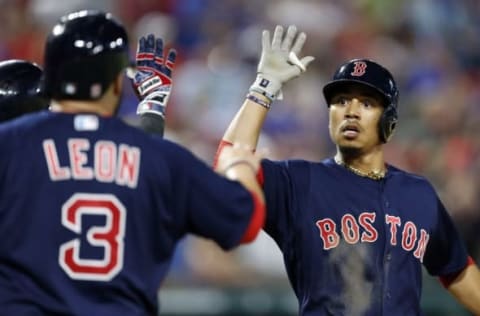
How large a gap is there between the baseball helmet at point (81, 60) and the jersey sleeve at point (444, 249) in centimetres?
193

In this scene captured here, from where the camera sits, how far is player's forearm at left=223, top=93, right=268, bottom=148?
446cm

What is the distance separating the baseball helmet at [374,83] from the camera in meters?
5.02

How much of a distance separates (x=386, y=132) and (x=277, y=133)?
174 inches

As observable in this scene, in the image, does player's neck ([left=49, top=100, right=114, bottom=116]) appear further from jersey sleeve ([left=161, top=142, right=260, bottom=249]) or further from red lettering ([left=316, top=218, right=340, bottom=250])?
red lettering ([left=316, top=218, right=340, bottom=250])

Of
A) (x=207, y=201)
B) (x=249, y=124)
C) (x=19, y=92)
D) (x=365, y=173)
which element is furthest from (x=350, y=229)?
(x=19, y=92)

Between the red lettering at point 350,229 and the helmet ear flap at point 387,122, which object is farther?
the helmet ear flap at point 387,122

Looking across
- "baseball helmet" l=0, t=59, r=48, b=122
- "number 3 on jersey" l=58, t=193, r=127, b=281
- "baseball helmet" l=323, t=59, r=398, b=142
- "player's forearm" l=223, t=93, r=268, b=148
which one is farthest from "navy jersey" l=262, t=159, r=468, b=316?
"number 3 on jersey" l=58, t=193, r=127, b=281

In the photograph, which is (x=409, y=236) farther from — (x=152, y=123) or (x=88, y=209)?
(x=88, y=209)

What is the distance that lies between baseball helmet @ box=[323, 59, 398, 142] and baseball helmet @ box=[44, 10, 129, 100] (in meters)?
1.50

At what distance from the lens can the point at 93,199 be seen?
357cm

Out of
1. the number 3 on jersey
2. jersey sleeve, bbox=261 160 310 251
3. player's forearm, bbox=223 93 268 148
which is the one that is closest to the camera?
the number 3 on jersey

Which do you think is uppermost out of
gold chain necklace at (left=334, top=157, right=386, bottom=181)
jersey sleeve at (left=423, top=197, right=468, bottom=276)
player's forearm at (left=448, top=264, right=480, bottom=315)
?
gold chain necklace at (left=334, top=157, right=386, bottom=181)

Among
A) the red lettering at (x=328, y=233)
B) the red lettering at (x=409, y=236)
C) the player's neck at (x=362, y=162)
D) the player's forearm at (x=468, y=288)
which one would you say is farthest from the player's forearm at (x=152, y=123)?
the player's forearm at (x=468, y=288)

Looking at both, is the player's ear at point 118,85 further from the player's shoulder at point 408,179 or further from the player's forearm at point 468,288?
the player's forearm at point 468,288
